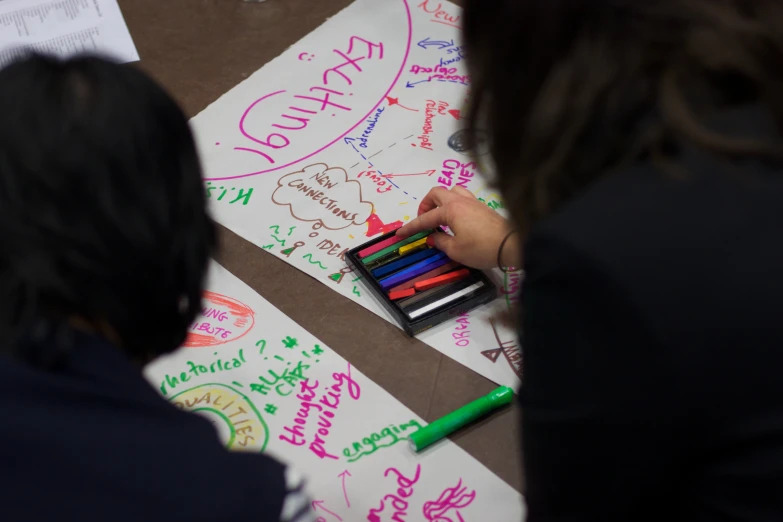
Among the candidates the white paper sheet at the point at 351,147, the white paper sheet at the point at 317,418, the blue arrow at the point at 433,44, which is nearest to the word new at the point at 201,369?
the white paper sheet at the point at 317,418

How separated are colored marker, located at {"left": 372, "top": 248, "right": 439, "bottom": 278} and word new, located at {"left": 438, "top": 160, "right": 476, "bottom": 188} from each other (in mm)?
113

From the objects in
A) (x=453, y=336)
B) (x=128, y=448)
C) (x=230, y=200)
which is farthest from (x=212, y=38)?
(x=128, y=448)

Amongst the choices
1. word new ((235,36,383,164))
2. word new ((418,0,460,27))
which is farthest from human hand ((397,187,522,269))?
word new ((418,0,460,27))

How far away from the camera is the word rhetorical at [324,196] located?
77 cm

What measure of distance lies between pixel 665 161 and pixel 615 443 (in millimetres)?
173

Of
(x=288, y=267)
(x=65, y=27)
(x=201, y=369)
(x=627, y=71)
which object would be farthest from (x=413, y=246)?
(x=65, y=27)

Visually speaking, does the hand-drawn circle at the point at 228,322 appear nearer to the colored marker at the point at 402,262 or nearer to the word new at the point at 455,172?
the colored marker at the point at 402,262

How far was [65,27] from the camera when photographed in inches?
39.0

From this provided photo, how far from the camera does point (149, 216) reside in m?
0.44

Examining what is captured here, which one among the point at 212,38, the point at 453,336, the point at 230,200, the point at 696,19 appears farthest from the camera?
the point at 212,38

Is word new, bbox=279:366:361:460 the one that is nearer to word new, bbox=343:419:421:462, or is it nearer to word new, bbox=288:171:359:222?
word new, bbox=343:419:421:462

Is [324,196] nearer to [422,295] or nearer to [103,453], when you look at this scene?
[422,295]

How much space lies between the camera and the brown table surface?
0.63 m

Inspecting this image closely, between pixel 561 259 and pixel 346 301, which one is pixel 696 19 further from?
pixel 346 301
